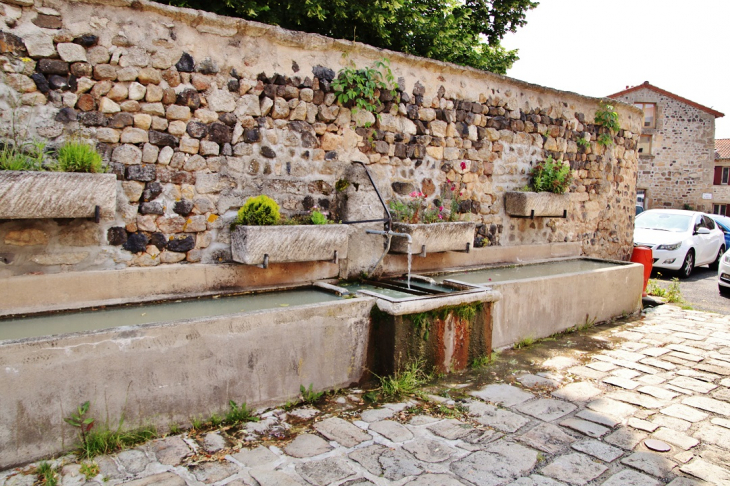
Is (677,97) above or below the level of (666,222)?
above

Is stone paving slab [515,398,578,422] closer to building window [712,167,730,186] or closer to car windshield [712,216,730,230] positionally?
car windshield [712,216,730,230]

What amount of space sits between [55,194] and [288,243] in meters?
1.68

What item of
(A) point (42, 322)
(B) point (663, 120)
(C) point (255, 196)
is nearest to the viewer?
(A) point (42, 322)

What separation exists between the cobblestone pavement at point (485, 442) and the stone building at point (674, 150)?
21.9m

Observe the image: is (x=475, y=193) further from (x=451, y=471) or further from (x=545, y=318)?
(x=451, y=471)

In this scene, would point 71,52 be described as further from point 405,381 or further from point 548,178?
point 548,178

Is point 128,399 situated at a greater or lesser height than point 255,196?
lesser

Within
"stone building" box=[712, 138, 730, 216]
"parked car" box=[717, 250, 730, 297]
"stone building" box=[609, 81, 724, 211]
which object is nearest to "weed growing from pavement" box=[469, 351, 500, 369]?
"parked car" box=[717, 250, 730, 297]

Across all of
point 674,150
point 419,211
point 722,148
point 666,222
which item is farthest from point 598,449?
point 722,148

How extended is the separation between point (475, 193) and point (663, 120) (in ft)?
69.3

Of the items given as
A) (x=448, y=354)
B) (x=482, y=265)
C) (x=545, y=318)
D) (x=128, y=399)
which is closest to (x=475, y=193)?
(x=482, y=265)

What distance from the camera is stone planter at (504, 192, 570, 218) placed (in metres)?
6.60

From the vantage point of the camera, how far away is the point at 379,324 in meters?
3.99

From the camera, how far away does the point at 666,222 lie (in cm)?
1196
